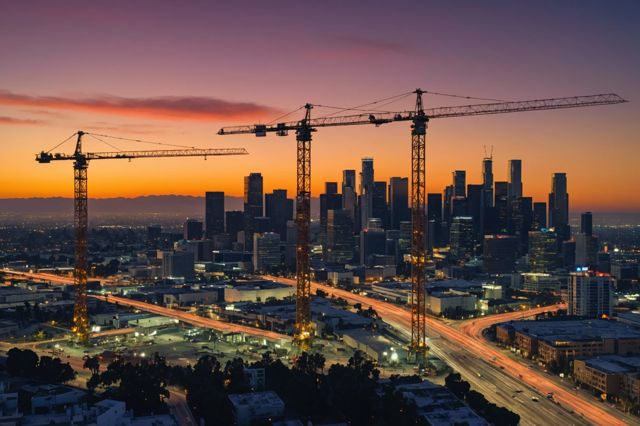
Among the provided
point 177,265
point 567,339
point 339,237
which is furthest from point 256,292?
point 339,237

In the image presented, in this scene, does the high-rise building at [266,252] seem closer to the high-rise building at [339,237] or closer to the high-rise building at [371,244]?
the high-rise building at [339,237]

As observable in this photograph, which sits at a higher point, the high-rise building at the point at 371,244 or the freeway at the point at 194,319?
the high-rise building at the point at 371,244

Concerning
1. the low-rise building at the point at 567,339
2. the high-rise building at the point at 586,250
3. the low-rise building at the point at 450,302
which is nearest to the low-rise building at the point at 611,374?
the low-rise building at the point at 567,339

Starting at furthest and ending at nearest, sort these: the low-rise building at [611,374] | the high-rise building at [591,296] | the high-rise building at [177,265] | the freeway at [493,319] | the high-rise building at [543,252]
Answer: the high-rise building at [543,252] → the high-rise building at [177,265] → the high-rise building at [591,296] → the freeway at [493,319] → the low-rise building at [611,374]

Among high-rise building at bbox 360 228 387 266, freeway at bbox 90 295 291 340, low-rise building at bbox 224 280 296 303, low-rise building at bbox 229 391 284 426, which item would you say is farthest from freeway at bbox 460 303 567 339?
high-rise building at bbox 360 228 387 266

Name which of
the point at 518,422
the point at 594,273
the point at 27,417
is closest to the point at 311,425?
the point at 518,422

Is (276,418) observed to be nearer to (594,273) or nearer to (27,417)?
(27,417)
